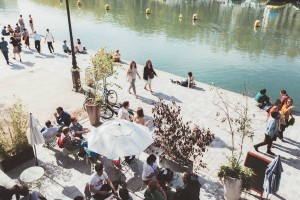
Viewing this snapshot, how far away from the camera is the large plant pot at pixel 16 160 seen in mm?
8742

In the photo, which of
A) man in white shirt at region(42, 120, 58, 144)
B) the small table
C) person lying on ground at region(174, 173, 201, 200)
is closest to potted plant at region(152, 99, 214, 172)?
person lying on ground at region(174, 173, 201, 200)

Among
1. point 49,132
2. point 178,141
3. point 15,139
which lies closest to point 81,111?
point 49,132

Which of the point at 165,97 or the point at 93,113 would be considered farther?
the point at 165,97

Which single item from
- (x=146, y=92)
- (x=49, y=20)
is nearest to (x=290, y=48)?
(x=146, y=92)

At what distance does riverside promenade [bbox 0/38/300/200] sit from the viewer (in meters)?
8.57

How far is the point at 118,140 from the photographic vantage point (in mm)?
7336

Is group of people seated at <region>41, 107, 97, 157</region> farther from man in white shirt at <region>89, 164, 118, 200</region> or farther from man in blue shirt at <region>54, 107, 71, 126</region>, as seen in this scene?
man in white shirt at <region>89, 164, 118, 200</region>

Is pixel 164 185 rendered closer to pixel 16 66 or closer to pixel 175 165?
pixel 175 165

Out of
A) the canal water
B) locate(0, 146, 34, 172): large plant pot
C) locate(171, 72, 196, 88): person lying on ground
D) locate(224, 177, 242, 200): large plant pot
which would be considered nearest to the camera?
locate(224, 177, 242, 200): large plant pot

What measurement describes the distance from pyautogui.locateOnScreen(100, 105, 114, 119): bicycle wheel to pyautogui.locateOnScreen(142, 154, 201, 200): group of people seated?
508 cm

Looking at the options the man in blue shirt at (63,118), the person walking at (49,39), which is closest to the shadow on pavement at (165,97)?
the man in blue shirt at (63,118)

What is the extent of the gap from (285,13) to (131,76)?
52.3 meters

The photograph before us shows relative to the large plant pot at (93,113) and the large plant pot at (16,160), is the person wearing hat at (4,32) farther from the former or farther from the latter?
the large plant pot at (16,160)

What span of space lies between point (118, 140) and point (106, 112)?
17.2ft
